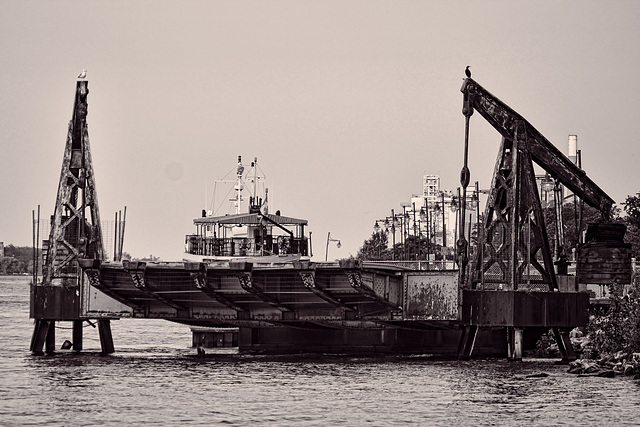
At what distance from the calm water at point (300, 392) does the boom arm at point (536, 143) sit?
283 inches

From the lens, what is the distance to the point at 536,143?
197 feet

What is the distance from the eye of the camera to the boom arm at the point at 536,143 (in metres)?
58.8

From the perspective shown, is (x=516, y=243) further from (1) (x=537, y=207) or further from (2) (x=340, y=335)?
(2) (x=340, y=335)

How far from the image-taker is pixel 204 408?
44.9 metres

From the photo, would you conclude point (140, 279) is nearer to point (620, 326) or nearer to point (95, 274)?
point (95, 274)

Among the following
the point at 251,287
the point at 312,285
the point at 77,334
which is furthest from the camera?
the point at 77,334

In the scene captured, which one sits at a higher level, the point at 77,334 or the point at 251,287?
the point at 251,287

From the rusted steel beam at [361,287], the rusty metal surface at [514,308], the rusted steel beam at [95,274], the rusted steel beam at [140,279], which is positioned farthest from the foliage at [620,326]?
the rusted steel beam at [95,274]

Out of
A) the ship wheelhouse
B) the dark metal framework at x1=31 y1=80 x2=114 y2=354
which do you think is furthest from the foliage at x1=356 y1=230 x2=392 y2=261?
the dark metal framework at x1=31 y1=80 x2=114 y2=354

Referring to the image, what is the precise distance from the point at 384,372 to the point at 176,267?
8.63 metres

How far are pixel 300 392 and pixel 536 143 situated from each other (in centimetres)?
1677

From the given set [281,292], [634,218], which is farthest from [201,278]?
[634,218]

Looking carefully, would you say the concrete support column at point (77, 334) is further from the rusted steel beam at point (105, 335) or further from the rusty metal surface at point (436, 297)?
the rusty metal surface at point (436, 297)

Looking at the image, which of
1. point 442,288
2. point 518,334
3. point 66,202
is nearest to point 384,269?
point 442,288
